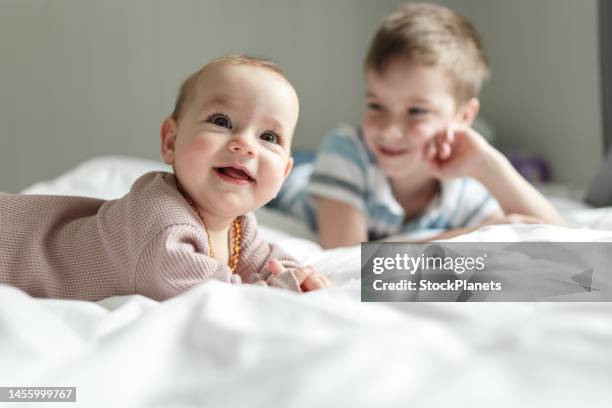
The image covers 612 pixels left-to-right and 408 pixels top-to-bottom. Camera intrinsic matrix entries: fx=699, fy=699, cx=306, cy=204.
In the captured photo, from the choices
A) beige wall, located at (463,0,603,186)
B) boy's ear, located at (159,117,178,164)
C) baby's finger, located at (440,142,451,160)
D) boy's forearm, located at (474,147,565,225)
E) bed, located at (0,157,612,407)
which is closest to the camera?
bed, located at (0,157,612,407)

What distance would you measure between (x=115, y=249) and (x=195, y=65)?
2.18 m

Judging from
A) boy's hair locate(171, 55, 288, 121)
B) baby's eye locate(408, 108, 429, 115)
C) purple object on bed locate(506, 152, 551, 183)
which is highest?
boy's hair locate(171, 55, 288, 121)

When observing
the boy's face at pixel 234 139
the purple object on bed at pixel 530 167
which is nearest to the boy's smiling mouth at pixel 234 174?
the boy's face at pixel 234 139

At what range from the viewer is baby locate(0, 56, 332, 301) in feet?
2.46

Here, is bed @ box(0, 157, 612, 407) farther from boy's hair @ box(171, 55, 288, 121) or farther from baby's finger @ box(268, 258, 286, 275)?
boy's hair @ box(171, 55, 288, 121)

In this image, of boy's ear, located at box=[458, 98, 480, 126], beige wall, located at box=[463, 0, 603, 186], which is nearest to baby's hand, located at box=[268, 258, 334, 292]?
boy's ear, located at box=[458, 98, 480, 126]

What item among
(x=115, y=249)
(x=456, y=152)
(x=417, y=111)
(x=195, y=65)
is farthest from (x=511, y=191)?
(x=195, y=65)

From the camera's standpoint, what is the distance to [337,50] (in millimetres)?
3125

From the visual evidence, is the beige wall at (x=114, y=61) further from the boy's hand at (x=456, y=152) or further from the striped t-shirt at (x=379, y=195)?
the boy's hand at (x=456, y=152)

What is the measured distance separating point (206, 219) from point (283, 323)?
0.31 meters

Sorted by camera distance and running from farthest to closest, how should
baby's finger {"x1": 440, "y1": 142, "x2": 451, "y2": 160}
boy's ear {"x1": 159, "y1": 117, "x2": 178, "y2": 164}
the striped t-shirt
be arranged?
the striped t-shirt < baby's finger {"x1": 440, "y1": 142, "x2": 451, "y2": 160} < boy's ear {"x1": 159, "y1": 117, "x2": 178, "y2": 164}

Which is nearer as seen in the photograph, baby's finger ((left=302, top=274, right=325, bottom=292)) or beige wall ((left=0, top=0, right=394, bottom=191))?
baby's finger ((left=302, top=274, right=325, bottom=292))

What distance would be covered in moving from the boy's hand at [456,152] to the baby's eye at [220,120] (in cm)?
75

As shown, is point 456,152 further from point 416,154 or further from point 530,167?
point 530,167
